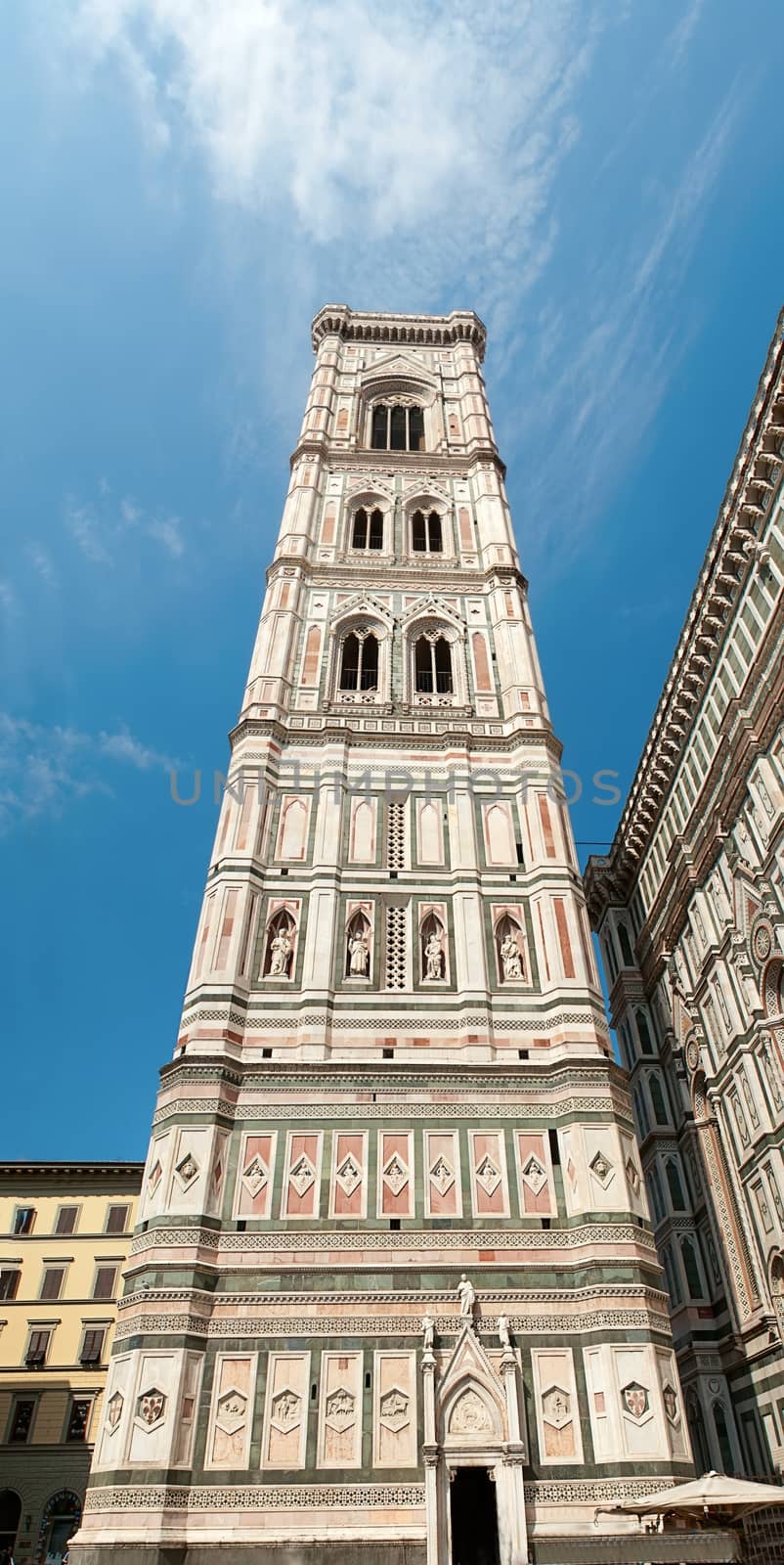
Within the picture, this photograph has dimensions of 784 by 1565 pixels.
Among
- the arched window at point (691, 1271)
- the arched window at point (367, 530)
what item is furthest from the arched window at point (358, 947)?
the arched window at point (367, 530)

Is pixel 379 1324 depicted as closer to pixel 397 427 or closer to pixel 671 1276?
pixel 671 1276

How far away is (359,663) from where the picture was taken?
22781 millimetres

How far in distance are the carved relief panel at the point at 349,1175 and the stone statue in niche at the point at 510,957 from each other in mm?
3797

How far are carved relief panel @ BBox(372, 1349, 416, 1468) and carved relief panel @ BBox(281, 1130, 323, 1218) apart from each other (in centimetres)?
205

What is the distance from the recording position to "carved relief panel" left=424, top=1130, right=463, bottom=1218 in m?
13.9

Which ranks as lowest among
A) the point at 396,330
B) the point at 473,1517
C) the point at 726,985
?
the point at 473,1517

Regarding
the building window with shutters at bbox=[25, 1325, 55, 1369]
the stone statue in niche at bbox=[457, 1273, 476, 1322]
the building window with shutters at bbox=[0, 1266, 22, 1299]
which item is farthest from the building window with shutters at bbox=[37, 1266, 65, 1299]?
the stone statue in niche at bbox=[457, 1273, 476, 1322]

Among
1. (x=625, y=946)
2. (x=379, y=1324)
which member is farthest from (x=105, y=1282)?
(x=379, y=1324)

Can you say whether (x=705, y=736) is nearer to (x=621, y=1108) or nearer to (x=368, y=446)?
(x=621, y=1108)

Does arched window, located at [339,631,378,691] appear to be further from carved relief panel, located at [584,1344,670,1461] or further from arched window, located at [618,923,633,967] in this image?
carved relief panel, located at [584,1344,670,1461]

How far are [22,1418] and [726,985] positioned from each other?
75.8 feet

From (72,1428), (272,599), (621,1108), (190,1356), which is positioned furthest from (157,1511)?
(72,1428)

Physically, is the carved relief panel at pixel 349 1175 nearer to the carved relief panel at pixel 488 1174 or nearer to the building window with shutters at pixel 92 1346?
the carved relief panel at pixel 488 1174

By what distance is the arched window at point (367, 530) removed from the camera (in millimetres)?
26406
